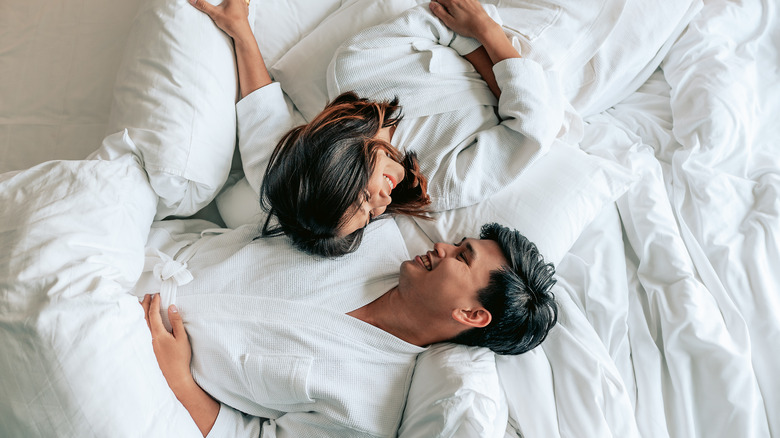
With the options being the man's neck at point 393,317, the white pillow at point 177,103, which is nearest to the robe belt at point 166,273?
the white pillow at point 177,103

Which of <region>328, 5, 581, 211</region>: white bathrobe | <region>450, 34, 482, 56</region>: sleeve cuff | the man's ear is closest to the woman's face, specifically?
<region>328, 5, 581, 211</region>: white bathrobe

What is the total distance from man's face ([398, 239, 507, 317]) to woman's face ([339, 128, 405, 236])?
0.14 m

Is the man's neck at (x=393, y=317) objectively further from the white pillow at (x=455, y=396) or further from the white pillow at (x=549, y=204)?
the white pillow at (x=549, y=204)

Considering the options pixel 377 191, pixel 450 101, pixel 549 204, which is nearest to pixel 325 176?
pixel 377 191

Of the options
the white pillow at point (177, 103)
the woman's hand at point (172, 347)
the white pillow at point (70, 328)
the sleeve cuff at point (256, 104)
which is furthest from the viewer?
the sleeve cuff at point (256, 104)

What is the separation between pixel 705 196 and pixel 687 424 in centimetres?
53

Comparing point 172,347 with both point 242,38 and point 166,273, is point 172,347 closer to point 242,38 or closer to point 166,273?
point 166,273

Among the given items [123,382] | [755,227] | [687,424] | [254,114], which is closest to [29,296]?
[123,382]

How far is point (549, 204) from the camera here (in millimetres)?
1197

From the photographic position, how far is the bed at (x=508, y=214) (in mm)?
907

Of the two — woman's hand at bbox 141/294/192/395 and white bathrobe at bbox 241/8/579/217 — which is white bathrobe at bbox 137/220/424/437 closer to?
woman's hand at bbox 141/294/192/395

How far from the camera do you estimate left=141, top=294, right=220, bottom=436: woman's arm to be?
1.02 m

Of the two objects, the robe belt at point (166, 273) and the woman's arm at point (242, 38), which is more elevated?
the woman's arm at point (242, 38)

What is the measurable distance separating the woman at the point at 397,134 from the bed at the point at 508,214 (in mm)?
59
